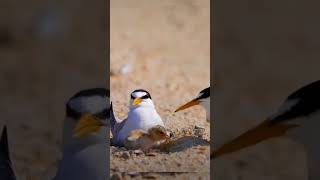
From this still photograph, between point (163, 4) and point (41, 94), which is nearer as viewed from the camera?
point (41, 94)

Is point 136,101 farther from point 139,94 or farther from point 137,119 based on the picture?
point 137,119

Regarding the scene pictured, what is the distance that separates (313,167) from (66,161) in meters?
0.90

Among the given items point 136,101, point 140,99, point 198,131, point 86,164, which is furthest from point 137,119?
point 86,164

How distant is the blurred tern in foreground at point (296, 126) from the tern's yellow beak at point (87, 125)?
0.44 meters

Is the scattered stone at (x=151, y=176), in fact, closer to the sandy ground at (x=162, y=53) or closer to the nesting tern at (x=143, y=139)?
the nesting tern at (x=143, y=139)

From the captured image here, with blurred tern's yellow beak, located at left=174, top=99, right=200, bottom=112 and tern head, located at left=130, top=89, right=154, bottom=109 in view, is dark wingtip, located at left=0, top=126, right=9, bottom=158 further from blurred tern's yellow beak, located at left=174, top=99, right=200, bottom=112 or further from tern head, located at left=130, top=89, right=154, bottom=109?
blurred tern's yellow beak, located at left=174, top=99, right=200, bottom=112

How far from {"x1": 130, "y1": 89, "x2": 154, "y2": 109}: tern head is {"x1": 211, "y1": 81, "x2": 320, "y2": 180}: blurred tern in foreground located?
8.50 ft

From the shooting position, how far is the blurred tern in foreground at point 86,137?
2533mm

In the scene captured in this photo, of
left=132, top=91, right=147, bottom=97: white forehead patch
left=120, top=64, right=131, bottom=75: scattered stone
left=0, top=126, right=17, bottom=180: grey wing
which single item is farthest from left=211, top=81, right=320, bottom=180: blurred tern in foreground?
Result: left=120, top=64, right=131, bottom=75: scattered stone

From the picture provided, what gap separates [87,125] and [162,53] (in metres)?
3.60

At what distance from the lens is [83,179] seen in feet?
8.57

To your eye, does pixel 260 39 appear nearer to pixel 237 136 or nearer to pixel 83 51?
pixel 237 136

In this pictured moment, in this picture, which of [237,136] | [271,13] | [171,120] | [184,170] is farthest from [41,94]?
[171,120]

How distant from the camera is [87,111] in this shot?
8.58 ft
